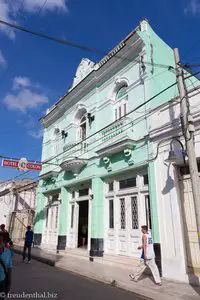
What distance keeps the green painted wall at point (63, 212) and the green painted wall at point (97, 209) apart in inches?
112

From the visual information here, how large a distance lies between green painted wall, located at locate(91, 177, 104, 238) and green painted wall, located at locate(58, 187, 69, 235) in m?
2.85

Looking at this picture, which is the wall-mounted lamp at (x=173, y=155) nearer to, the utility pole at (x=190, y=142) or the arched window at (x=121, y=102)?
the utility pole at (x=190, y=142)

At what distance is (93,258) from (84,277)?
2455mm

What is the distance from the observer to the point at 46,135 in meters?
17.4

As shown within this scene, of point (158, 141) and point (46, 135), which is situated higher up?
point (46, 135)

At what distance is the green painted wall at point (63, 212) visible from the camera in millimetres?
12688

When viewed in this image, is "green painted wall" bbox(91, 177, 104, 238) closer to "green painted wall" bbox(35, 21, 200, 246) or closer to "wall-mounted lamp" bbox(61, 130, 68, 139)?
"green painted wall" bbox(35, 21, 200, 246)

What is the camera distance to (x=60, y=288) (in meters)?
6.03

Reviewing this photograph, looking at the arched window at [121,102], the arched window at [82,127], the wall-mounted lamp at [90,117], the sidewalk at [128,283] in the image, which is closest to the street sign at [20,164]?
the arched window at [82,127]

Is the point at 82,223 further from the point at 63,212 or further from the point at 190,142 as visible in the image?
the point at 190,142

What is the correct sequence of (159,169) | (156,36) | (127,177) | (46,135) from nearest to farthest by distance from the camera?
(159,169) < (127,177) < (156,36) < (46,135)

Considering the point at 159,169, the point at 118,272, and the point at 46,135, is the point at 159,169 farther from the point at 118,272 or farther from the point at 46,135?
the point at 46,135

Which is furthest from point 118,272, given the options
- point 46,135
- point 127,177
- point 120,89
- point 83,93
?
point 46,135

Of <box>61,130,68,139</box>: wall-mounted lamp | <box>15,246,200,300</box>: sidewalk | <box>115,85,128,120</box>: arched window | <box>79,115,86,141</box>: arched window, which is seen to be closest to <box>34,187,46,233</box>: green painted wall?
<box>61,130,68,139</box>: wall-mounted lamp
